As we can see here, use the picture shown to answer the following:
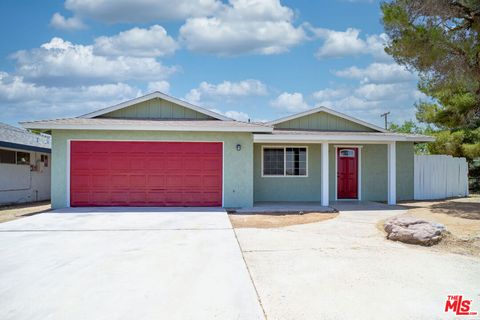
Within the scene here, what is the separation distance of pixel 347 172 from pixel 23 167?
1393cm

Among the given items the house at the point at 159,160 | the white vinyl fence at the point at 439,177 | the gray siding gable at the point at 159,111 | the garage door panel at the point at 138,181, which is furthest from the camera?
the white vinyl fence at the point at 439,177

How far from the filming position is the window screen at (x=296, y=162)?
15.7 meters

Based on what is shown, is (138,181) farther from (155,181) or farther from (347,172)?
(347,172)

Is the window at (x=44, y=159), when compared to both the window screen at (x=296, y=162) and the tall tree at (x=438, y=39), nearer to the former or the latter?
the window screen at (x=296, y=162)

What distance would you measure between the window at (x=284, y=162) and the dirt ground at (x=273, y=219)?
12.0ft

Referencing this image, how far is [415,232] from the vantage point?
26.2 ft

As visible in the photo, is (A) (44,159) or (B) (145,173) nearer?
(B) (145,173)

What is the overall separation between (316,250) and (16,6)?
14.0m

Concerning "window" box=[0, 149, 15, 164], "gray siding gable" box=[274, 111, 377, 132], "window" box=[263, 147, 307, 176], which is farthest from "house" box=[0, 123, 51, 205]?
"gray siding gable" box=[274, 111, 377, 132]

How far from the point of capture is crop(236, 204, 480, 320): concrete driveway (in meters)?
4.37

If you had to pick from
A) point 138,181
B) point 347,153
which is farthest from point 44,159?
point 347,153

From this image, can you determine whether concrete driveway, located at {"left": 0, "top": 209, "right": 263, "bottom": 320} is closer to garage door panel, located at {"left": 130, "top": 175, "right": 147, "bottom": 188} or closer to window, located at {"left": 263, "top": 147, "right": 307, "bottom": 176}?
garage door panel, located at {"left": 130, "top": 175, "right": 147, "bottom": 188}

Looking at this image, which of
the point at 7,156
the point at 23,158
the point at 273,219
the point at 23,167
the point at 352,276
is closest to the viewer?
the point at 352,276

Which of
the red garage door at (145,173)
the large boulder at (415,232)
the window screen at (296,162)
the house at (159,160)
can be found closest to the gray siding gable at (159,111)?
the house at (159,160)
